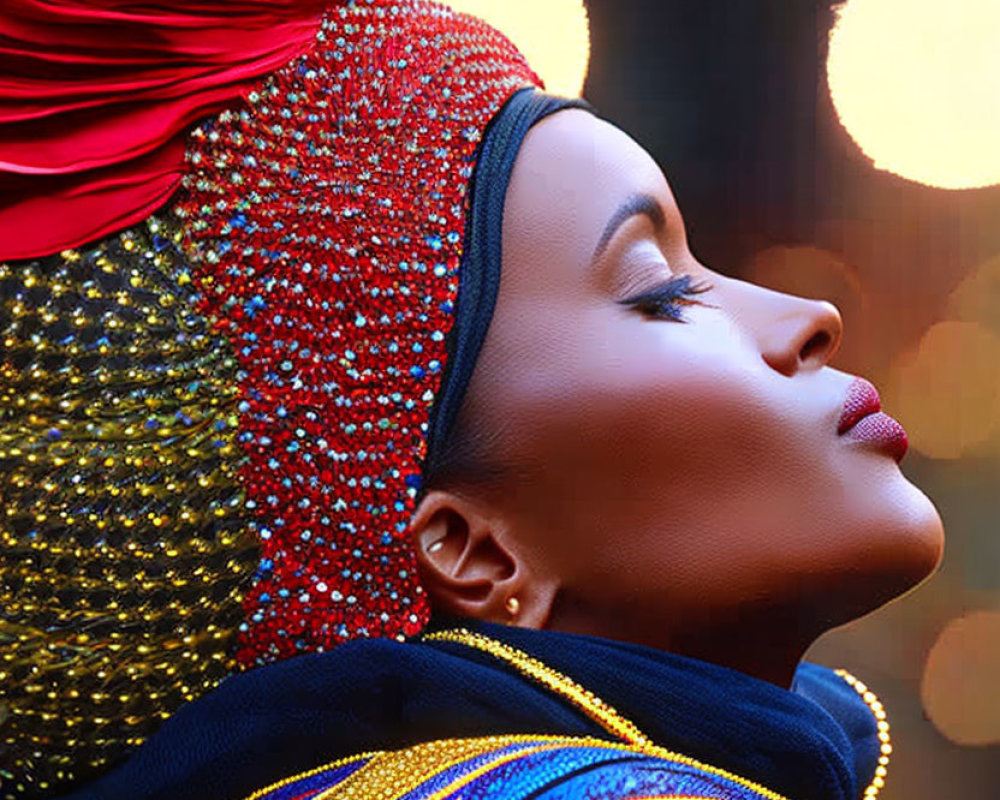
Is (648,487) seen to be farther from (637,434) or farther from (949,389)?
(949,389)

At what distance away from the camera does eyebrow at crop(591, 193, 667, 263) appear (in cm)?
109

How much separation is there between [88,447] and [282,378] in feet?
0.49

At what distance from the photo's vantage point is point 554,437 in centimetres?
104

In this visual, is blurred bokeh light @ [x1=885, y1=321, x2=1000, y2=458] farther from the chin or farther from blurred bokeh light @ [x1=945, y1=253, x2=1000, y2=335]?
the chin

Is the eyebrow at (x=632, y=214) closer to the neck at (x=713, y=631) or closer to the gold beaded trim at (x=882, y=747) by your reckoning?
the neck at (x=713, y=631)

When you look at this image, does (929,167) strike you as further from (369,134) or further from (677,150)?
(369,134)

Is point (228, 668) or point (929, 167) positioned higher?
point (929, 167)

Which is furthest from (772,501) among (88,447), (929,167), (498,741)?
(929,167)

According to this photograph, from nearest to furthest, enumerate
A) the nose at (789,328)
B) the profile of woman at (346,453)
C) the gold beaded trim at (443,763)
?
the gold beaded trim at (443,763) → the profile of woman at (346,453) → the nose at (789,328)

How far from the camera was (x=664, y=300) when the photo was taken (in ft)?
3.58

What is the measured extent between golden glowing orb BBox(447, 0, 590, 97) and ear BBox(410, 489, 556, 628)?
0.97m

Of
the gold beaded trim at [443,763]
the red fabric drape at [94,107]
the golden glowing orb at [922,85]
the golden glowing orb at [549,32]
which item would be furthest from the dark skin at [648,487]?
the golden glowing orb at [922,85]

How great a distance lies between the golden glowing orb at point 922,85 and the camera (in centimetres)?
210

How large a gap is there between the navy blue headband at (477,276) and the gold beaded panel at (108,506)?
157mm
